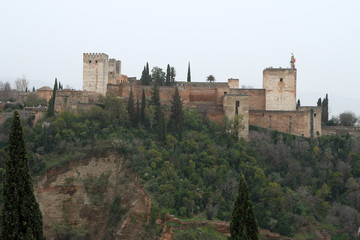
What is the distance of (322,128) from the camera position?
35344 millimetres

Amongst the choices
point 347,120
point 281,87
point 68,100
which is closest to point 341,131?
point 347,120

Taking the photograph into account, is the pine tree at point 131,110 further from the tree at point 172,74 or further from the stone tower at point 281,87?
the stone tower at point 281,87

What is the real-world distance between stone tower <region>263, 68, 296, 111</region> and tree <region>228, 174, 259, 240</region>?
22.2 m

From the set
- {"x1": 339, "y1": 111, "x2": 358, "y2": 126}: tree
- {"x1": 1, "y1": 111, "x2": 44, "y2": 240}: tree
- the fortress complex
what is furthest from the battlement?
{"x1": 1, "y1": 111, "x2": 44, "y2": 240}: tree

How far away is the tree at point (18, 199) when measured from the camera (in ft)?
44.4

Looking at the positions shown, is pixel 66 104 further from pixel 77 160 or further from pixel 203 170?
pixel 203 170

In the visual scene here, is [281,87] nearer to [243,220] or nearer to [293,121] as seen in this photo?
[293,121]

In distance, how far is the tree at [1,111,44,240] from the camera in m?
13.5

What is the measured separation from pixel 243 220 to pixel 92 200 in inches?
Answer: 650

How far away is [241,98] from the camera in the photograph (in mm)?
33812

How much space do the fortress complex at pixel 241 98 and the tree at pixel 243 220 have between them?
19245 mm

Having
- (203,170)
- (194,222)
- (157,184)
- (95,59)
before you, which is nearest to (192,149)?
(203,170)

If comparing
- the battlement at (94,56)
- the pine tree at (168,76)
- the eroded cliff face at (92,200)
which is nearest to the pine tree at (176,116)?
the eroded cliff face at (92,200)

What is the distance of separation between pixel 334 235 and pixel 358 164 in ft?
21.4
